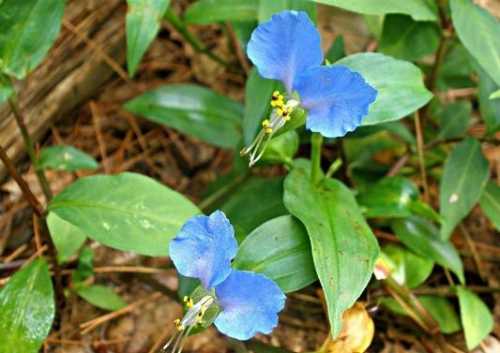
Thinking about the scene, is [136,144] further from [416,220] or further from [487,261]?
[487,261]

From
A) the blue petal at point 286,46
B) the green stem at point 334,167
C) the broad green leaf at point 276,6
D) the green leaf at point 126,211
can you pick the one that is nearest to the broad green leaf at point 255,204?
the green stem at point 334,167

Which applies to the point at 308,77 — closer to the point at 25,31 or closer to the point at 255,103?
the point at 255,103

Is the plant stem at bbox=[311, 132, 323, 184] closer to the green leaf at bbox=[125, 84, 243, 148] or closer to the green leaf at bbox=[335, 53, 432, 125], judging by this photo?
the green leaf at bbox=[335, 53, 432, 125]

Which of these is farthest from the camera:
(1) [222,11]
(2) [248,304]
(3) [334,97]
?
(1) [222,11]

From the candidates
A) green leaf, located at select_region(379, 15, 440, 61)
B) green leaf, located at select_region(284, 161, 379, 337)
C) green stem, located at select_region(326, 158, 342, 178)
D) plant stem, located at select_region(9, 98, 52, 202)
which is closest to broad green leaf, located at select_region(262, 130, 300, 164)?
green leaf, located at select_region(284, 161, 379, 337)

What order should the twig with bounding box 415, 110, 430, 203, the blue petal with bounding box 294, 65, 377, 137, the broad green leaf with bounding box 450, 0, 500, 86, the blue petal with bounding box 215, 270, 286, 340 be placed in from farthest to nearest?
the twig with bounding box 415, 110, 430, 203
the broad green leaf with bounding box 450, 0, 500, 86
the blue petal with bounding box 294, 65, 377, 137
the blue petal with bounding box 215, 270, 286, 340

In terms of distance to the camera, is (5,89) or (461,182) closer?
(5,89)

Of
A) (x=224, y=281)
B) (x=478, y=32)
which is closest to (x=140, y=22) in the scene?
(x=224, y=281)
